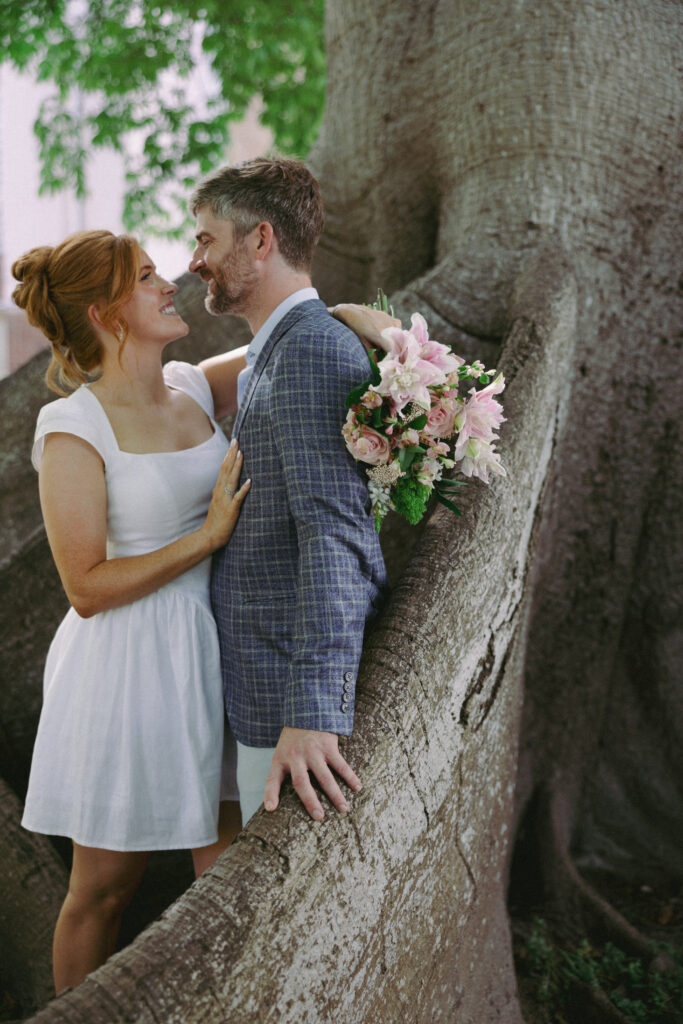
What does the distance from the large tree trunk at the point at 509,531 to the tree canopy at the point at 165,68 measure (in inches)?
103

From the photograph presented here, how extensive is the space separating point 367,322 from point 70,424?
826mm

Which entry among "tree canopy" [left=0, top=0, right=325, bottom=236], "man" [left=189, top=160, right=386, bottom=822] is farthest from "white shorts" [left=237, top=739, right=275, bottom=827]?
"tree canopy" [left=0, top=0, right=325, bottom=236]

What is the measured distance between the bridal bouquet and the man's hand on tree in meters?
0.53

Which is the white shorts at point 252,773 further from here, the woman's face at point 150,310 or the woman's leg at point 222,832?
the woman's face at point 150,310

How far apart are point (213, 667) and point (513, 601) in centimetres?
98

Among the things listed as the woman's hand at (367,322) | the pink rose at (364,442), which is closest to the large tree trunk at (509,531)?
the pink rose at (364,442)

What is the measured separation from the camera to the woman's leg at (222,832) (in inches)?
98.8

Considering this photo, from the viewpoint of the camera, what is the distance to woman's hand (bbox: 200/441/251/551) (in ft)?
7.57

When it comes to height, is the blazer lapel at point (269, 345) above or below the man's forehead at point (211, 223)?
below

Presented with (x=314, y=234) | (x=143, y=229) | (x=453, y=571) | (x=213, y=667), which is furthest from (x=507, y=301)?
(x=143, y=229)

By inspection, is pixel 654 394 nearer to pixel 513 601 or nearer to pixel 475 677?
pixel 513 601

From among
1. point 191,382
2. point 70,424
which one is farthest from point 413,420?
point 191,382

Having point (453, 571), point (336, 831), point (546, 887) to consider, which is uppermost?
point (453, 571)

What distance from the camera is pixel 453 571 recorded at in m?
2.40
